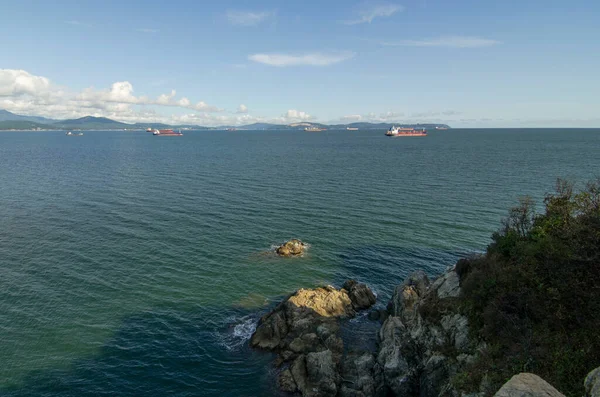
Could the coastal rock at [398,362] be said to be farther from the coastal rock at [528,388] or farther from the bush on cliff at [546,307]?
the coastal rock at [528,388]

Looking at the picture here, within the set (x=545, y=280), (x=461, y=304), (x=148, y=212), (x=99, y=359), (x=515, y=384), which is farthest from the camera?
(x=148, y=212)

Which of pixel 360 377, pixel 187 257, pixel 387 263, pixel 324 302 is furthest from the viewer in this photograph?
pixel 187 257

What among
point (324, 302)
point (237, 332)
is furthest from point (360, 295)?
point (237, 332)

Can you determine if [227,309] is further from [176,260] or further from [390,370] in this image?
[390,370]

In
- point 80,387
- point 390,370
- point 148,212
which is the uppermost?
point 148,212

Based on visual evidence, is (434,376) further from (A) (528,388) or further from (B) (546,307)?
(A) (528,388)

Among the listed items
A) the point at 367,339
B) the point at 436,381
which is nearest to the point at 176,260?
the point at 367,339

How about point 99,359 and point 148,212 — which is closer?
point 99,359
